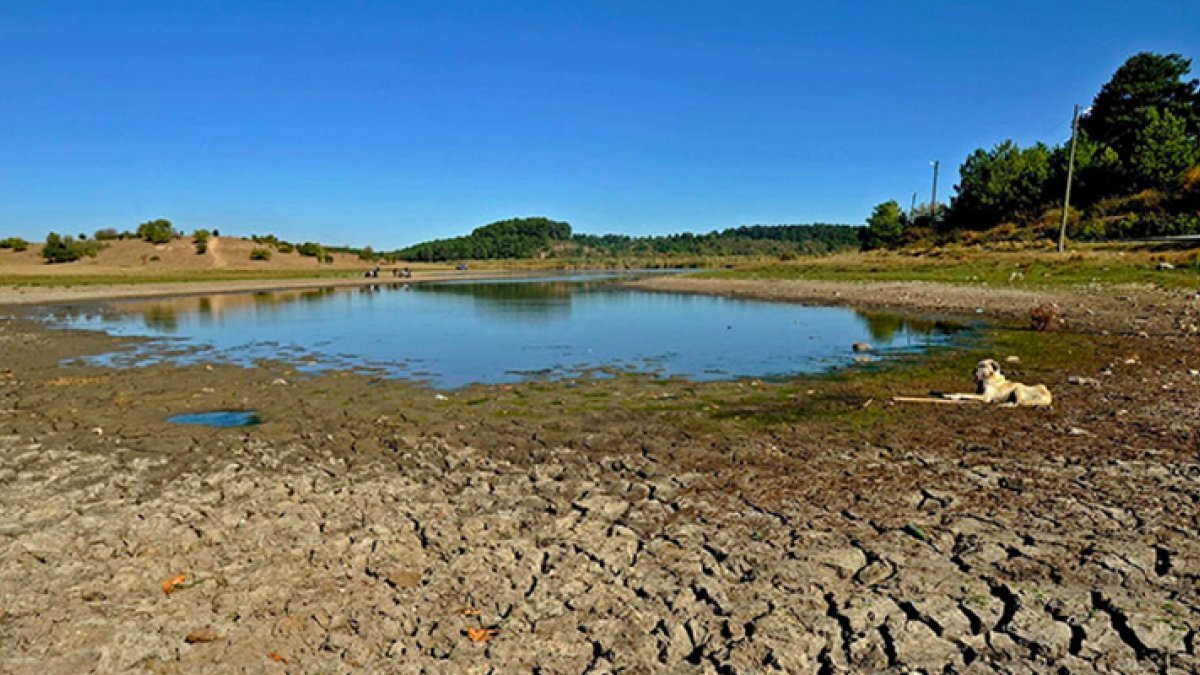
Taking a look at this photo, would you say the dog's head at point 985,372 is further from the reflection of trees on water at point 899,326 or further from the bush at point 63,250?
the bush at point 63,250

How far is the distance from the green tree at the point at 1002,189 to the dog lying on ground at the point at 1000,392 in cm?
6139

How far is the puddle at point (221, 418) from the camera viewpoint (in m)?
10.1

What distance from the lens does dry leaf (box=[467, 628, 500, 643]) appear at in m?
4.18

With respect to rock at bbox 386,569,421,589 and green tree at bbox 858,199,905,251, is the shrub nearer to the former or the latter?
rock at bbox 386,569,421,589

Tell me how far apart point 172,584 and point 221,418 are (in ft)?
20.9

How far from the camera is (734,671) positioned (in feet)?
12.4

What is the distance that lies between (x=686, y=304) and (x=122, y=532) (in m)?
33.1

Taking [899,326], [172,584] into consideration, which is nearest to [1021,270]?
[899,326]

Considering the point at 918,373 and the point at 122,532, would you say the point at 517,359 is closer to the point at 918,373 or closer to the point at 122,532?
the point at 918,373

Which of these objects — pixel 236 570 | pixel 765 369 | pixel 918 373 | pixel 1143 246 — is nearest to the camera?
pixel 236 570

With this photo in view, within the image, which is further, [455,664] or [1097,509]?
[1097,509]

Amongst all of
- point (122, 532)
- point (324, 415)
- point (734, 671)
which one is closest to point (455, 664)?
point (734, 671)

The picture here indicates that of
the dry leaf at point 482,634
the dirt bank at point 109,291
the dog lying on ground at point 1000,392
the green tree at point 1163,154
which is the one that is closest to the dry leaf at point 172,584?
the dry leaf at point 482,634

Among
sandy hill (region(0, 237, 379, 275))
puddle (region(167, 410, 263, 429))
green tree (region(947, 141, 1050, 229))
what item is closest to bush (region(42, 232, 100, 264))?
sandy hill (region(0, 237, 379, 275))
